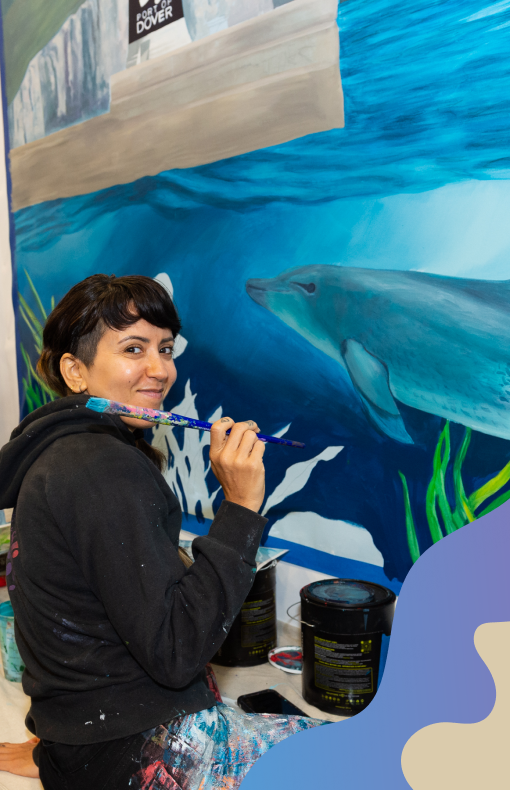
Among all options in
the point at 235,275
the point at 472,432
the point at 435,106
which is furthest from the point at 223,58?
the point at 472,432

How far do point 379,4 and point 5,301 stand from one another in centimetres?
180

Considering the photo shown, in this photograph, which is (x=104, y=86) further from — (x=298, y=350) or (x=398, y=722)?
(x=398, y=722)

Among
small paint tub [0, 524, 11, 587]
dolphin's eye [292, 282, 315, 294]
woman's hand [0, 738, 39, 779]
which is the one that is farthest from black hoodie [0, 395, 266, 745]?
small paint tub [0, 524, 11, 587]

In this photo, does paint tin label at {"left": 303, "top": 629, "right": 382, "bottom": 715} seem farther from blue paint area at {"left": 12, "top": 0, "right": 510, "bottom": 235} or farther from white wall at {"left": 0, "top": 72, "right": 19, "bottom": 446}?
white wall at {"left": 0, "top": 72, "right": 19, "bottom": 446}

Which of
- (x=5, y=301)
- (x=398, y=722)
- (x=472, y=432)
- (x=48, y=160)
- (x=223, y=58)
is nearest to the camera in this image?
(x=398, y=722)

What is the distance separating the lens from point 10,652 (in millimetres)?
1413

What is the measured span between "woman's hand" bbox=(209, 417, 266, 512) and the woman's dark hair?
230 mm

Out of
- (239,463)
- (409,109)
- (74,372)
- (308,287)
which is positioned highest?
(409,109)

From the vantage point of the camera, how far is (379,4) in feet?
3.93

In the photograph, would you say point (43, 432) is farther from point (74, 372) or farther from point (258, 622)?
point (258, 622)

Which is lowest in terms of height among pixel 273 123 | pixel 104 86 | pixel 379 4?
pixel 273 123

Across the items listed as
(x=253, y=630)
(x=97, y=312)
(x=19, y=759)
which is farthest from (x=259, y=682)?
(x=97, y=312)

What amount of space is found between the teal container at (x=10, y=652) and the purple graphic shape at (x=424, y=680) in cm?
78

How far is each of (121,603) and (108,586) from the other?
25 millimetres
